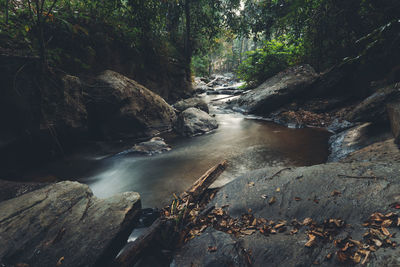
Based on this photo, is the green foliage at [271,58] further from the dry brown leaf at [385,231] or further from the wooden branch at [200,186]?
the dry brown leaf at [385,231]

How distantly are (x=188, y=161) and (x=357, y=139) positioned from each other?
16.0ft

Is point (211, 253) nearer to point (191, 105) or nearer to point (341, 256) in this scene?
point (341, 256)

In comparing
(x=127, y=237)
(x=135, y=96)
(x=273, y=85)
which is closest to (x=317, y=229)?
(x=127, y=237)

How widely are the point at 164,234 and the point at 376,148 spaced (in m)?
4.46

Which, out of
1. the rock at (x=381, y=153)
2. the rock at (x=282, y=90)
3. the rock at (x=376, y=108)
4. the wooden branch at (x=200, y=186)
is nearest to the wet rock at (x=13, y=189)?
the wooden branch at (x=200, y=186)

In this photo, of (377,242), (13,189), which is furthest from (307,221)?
(13,189)

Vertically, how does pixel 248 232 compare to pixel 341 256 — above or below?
below

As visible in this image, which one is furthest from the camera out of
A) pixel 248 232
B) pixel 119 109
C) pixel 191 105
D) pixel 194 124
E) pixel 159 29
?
pixel 159 29

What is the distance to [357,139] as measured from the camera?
17.7ft

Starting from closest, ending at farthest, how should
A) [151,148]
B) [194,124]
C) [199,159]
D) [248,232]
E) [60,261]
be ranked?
[60,261], [248,232], [199,159], [151,148], [194,124]

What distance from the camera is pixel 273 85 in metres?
11.3

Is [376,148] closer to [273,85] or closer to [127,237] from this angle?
[127,237]

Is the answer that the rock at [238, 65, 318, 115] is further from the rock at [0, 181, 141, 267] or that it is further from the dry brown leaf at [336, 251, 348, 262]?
the dry brown leaf at [336, 251, 348, 262]

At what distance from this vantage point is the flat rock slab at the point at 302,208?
81.9 inches
